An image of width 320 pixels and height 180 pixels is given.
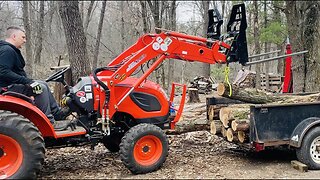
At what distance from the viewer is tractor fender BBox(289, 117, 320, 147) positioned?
6.00 metres

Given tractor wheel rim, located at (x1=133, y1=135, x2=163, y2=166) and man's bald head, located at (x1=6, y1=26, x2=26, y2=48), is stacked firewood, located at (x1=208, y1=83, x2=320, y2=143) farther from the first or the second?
man's bald head, located at (x1=6, y1=26, x2=26, y2=48)

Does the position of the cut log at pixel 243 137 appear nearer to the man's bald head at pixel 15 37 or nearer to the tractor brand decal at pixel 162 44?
the tractor brand decal at pixel 162 44

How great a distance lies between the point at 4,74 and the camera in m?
5.37

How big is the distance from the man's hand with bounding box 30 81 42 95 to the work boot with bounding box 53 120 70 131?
60 cm

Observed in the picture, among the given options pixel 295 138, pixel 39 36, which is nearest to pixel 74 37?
pixel 295 138

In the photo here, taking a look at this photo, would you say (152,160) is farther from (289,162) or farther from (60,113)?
(289,162)

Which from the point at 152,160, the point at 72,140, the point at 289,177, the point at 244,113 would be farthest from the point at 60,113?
the point at 289,177

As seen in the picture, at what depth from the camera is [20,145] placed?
16.7 ft

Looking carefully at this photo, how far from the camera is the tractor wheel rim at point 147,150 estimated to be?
585 cm

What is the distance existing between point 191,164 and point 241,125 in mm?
1058

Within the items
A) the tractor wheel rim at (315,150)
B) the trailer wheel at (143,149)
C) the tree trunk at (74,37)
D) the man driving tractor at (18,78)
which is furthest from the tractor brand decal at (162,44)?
the tree trunk at (74,37)

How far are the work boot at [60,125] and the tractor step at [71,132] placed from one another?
0.07 meters

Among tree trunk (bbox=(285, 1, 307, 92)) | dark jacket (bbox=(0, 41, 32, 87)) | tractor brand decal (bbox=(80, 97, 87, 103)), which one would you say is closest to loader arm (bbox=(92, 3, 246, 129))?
tractor brand decal (bbox=(80, 97, 87, 103))

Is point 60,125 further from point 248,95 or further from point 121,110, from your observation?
point 248,95
